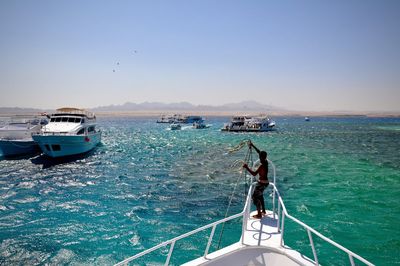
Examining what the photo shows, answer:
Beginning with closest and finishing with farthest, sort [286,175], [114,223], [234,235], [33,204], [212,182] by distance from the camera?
[234,235]
[114,223]
[33,204]
[212,182]
[286,175]

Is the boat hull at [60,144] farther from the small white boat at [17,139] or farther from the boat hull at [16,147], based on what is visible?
the boat hull at [16,147]

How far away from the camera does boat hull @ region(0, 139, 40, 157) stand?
108ft

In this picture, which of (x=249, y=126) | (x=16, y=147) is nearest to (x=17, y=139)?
(x=16, y=147)

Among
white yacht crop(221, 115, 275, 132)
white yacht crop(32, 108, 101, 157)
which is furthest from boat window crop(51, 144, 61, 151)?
white yacht crop(221, 115, 275, 132)

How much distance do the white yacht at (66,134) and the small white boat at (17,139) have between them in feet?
11.0

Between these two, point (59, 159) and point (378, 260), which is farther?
point (59, 159)

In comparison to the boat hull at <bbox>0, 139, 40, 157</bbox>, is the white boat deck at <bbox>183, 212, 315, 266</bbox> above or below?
above

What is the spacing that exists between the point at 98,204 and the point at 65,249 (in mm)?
5698

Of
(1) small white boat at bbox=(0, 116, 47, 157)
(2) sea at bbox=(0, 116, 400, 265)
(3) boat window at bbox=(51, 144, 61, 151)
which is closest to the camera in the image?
(2) sea at bbox=(0, 116, 400, 265)

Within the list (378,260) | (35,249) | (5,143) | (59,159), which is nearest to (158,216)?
(35,249)

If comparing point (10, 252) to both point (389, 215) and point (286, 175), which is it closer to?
point (389, 215)

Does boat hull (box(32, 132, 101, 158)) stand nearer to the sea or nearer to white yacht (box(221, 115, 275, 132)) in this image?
the sea

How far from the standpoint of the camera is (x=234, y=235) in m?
12.4

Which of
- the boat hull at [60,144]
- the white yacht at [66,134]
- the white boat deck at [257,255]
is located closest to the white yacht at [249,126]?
the white yacht at [66,134]
